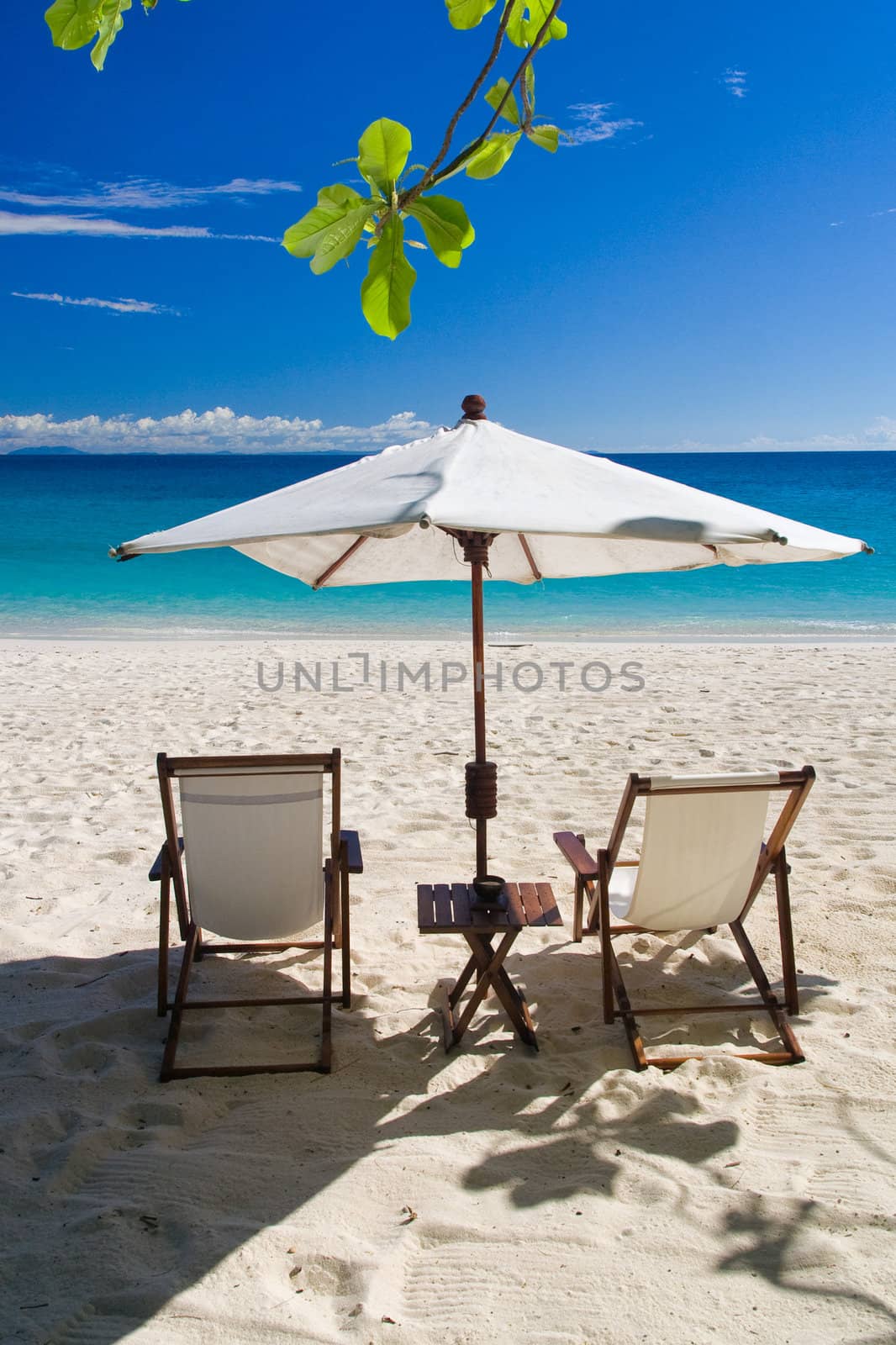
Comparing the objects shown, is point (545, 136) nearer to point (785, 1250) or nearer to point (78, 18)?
point (78, 18)

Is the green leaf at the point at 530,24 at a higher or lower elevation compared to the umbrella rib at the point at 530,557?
higher

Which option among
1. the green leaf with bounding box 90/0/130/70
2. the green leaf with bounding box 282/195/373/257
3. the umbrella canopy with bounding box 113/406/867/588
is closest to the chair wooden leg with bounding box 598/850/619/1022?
the umbrella canopy with bounding box 113/406/867/588

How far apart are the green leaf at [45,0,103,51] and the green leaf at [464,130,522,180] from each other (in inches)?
23.0

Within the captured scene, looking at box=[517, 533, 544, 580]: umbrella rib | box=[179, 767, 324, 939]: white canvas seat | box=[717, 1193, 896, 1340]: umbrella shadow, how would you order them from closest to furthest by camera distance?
box=[717, 1193, 896, 1340]: umbrella shadow < box=[179, 767, 324, 939]: white canvas seat < box=[517, 533, 544, 580]: umbrella rib

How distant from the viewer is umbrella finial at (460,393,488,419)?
3023 mm

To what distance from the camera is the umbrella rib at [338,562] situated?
371 cm

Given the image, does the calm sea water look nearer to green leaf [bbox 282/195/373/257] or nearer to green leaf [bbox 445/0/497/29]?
green leaf [bbox 445/0/497/29]

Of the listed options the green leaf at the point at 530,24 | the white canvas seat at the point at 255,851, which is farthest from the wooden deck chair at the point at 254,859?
the green leaf at the point at 530,24

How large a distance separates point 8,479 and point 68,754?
5815cm

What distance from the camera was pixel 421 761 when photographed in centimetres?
607

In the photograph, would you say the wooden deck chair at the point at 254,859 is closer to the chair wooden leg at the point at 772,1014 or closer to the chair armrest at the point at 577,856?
the chair armrest at the point at 577,856

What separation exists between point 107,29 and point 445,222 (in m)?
0.63

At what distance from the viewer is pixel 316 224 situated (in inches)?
47.3

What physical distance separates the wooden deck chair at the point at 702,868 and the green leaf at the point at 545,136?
5.69 ft
